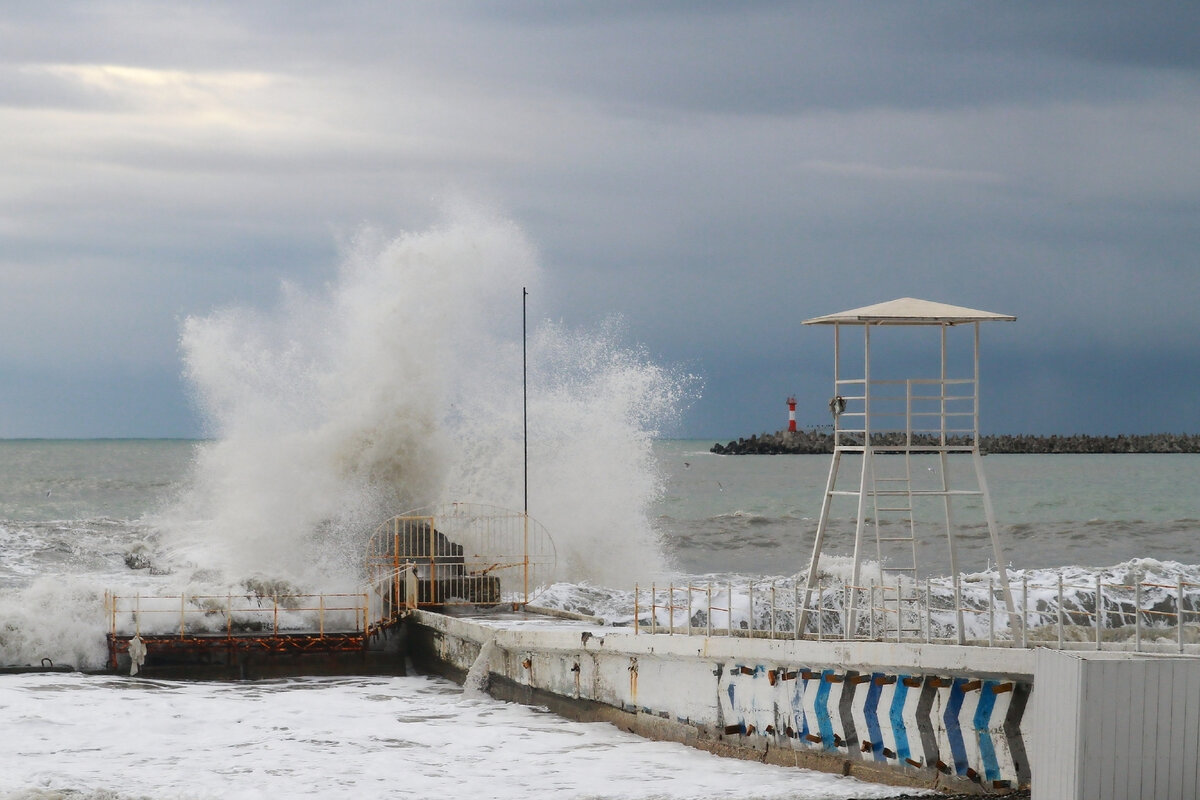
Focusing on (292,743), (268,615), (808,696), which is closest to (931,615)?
(808,696)

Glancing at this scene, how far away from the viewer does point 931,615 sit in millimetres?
17672

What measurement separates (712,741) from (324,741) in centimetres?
467

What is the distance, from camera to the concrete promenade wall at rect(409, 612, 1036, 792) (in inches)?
501

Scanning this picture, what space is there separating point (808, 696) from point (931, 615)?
147 inches

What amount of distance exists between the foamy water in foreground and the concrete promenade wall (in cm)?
29

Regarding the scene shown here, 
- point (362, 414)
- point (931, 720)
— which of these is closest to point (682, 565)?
point (362, 414)

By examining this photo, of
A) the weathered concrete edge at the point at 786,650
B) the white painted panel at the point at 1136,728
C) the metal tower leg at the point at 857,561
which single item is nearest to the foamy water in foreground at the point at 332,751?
the weathered concrete edge at the point at 786,650

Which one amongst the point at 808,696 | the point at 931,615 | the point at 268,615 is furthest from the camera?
the point at 268,615

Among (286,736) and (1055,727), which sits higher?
(1055,727)

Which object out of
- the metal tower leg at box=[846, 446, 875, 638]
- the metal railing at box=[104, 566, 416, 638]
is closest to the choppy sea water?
the metal railing at box=[104, 566, 416, 638]

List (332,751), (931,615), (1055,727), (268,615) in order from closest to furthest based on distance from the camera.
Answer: (1055,727) < (332,751) < (931,615) < (268,615)

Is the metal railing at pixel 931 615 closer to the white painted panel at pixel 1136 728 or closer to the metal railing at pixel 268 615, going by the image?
the white painted panel at pixel 1136 728

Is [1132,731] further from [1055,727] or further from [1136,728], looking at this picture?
[1055,727]

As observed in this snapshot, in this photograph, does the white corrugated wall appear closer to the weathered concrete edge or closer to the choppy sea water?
the weathered concrete edge
